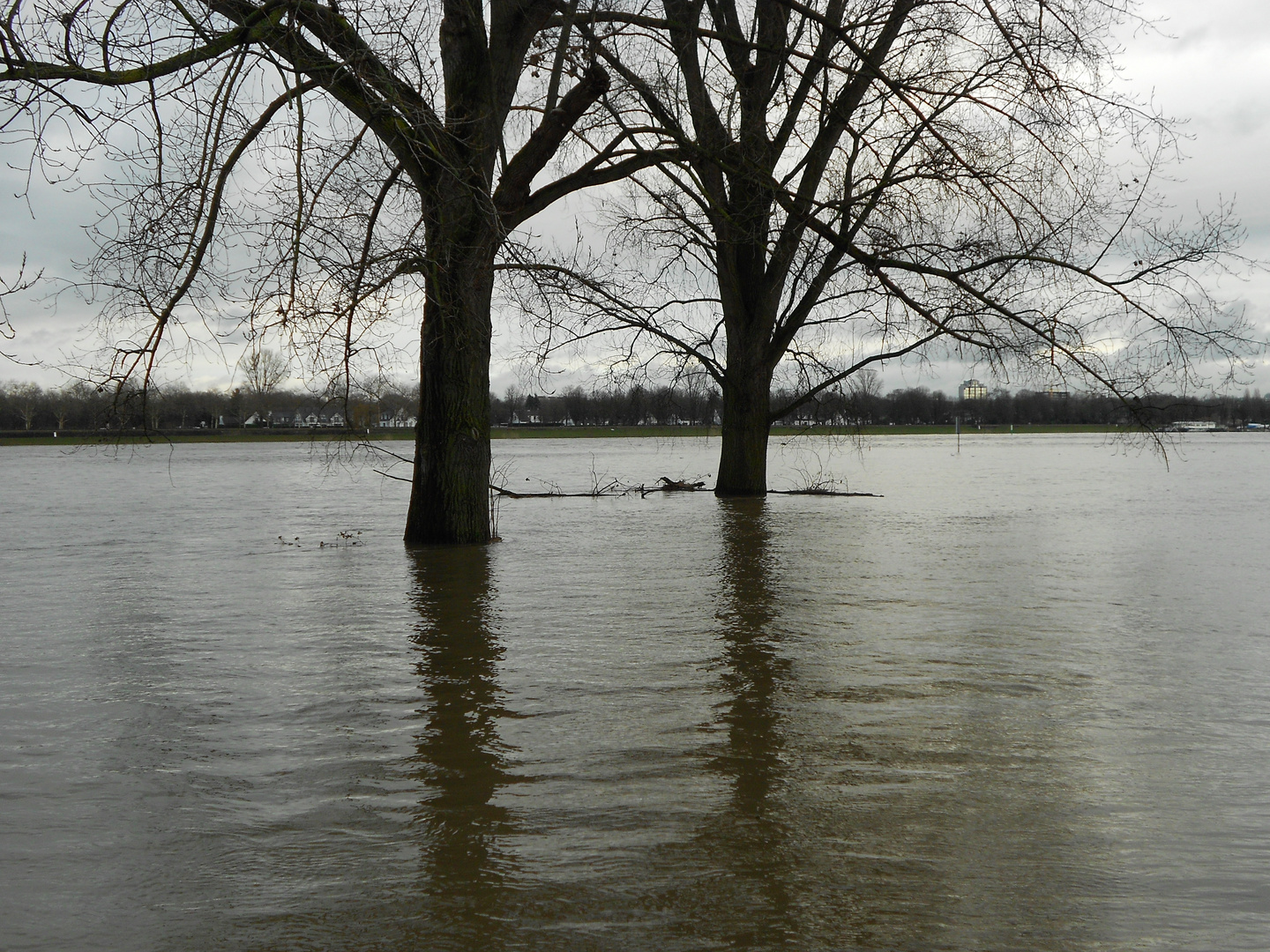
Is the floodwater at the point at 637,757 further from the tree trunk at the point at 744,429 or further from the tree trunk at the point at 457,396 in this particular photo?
the tree trunk at the point at 744,429

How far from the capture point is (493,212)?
1034 cm

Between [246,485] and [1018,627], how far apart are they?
87.6 ft

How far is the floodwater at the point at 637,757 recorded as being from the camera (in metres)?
3.42

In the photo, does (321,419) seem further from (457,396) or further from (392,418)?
(392,418)

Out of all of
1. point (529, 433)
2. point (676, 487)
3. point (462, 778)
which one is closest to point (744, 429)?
point (676, 487)

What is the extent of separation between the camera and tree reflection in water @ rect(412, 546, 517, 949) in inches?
134

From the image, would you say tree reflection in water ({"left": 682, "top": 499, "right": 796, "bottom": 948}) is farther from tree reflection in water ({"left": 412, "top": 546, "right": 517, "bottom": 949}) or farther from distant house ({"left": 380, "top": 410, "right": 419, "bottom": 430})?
distant house ({"left": 380, "top": 410, "right": 419, "bottom": 430})

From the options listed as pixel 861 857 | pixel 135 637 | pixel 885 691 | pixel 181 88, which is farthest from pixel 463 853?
pixel 181 88

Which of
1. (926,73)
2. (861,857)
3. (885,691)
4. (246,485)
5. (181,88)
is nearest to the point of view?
(861,857)

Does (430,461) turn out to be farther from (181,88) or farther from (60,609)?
(181,88)

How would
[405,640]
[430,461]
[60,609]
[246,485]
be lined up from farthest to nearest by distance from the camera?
[246,485] → [430,461] → [60,609] → [405,640]

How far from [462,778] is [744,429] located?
1673 cm

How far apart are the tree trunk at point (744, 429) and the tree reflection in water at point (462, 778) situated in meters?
12.2

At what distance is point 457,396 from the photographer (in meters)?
13.0
